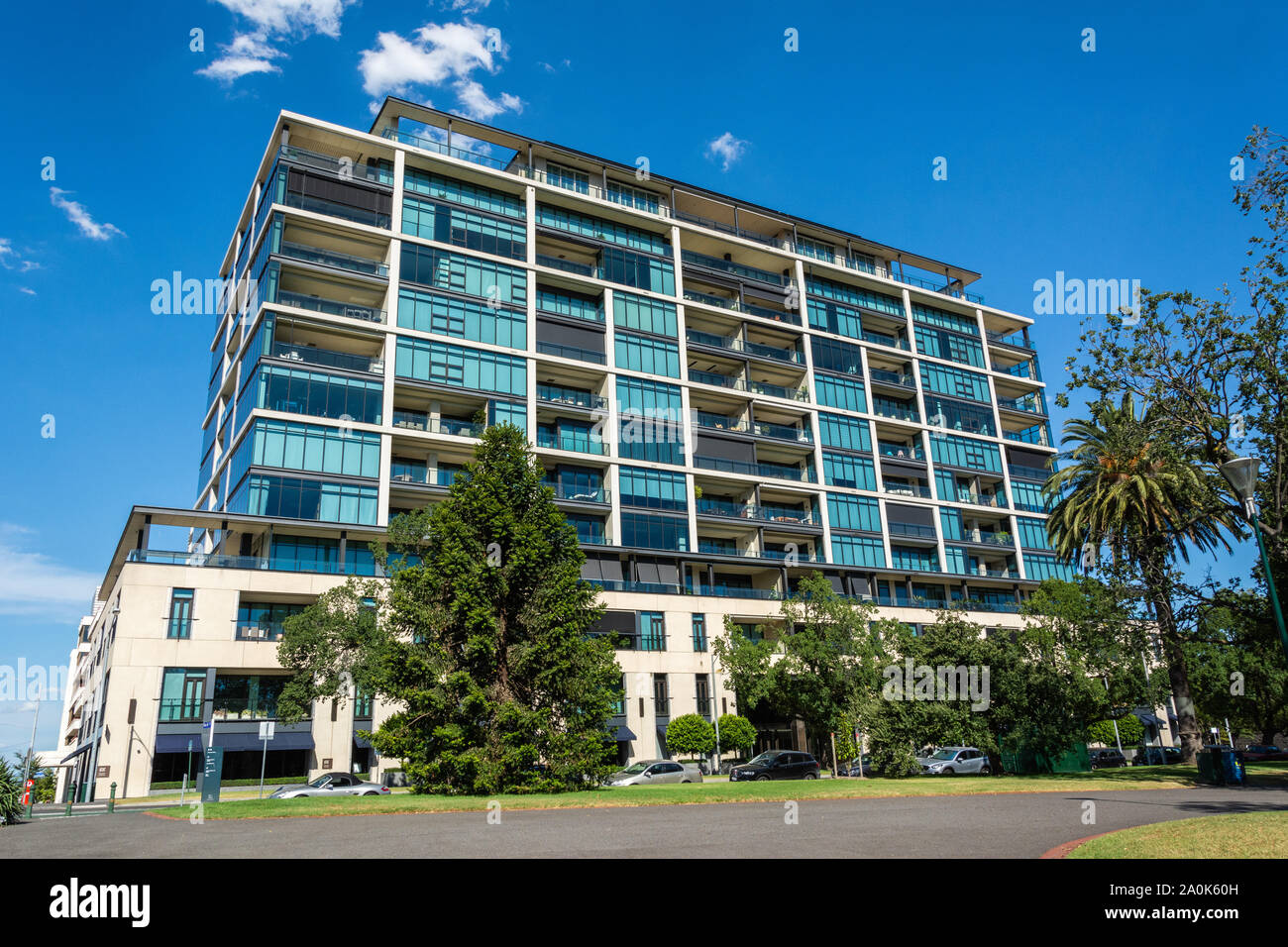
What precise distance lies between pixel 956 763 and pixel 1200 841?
→ 30180mm

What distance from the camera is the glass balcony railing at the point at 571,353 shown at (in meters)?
59.3

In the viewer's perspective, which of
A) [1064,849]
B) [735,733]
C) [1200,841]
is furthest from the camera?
[735,733]

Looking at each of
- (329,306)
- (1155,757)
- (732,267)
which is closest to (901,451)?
(732,267)

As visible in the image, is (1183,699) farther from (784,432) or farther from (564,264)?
(564,264)

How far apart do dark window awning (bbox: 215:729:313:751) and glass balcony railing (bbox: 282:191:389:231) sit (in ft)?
102

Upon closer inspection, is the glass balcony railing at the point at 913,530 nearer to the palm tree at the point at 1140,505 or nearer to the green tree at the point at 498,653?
the palm tree at the point at 1140,505

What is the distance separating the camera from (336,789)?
1318 inches

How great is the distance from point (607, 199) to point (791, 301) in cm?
1794

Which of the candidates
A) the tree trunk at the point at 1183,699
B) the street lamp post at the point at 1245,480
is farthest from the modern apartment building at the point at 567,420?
the street lamp post at the point at 1245,480

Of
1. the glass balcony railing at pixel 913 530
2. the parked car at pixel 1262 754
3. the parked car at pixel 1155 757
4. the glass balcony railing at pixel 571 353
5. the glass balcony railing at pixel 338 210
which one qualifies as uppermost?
the glass balcony railing at pixel 338 210

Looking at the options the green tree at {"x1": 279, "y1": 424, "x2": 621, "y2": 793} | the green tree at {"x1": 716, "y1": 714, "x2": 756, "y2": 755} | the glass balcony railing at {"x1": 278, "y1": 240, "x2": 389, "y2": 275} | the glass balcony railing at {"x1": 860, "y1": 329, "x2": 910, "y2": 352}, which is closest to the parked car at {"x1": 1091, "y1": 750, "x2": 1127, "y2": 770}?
the green tree at {"x1": 716, "y1": 714, "x2": 756, "y2": 755}

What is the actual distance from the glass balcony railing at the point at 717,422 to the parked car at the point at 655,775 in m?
29.4
